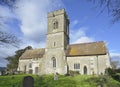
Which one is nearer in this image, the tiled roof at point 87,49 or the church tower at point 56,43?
the tiled roof at point 87,49

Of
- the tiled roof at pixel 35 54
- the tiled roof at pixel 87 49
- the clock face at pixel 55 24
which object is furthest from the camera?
the tiled roof at pixel 35 54

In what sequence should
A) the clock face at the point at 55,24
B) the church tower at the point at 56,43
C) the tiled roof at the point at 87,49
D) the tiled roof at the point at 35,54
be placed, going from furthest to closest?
the tiled roof at the point at 35,54, the clock face at the point at 55,24, the church tower at the point at 56,43, the tiled roof at the point at 87,49

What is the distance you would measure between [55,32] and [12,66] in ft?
92.7

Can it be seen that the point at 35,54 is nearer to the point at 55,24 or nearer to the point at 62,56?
the point at 62,56

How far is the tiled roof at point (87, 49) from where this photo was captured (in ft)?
123

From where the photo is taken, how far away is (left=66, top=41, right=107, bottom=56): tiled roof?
123 feet

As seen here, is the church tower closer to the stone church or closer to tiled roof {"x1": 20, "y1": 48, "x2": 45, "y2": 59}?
the stone church

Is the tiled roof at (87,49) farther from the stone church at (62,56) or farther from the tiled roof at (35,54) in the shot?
the tiled roof at (35,54)

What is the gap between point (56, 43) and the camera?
41.7m

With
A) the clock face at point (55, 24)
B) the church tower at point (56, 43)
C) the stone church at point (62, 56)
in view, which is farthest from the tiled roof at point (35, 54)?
the clock face at point (55, 24)

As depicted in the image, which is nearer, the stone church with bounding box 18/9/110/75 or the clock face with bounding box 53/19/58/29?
the stone church with bounding box 18/9/110/75

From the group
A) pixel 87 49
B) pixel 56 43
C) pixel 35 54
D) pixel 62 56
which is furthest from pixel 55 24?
pixel 87 49

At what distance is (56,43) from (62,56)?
3911 millimetres

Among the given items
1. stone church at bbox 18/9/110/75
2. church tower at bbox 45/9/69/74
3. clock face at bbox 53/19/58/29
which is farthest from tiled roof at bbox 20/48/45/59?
clock face at bbox 53/19/58/29
